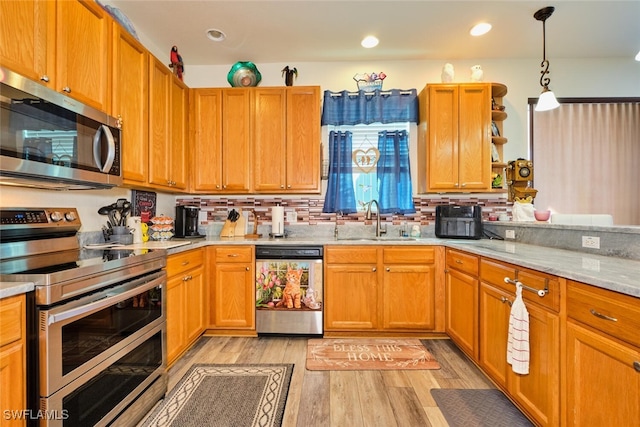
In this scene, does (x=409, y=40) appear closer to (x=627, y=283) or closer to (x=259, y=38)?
(x=259, y=38)

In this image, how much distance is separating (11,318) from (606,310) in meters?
2.15

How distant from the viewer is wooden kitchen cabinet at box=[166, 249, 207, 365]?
6.63ft

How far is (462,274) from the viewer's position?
2232 mm

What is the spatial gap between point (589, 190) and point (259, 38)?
151 inches

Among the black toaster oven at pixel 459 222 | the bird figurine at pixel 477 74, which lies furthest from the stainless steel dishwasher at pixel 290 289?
the bird figurine at pixel 477 74

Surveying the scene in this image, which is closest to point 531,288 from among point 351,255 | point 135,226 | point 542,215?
point 351,255

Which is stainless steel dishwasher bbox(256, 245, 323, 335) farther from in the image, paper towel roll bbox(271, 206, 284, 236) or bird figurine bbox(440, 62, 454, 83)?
bird figurine bbox(440, 62, 454, 83)

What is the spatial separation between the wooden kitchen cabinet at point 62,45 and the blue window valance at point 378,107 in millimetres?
1917

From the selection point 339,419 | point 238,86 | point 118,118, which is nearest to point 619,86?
point 238,86

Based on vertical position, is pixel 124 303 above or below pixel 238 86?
below

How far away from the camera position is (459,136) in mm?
2801

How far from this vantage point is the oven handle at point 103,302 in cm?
111

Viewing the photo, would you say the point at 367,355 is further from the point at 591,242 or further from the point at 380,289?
the point at 591,242

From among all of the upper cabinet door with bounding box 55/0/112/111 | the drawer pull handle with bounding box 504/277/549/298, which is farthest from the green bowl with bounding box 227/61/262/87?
the drawer pull handle with bounding box 504/277/549/298
